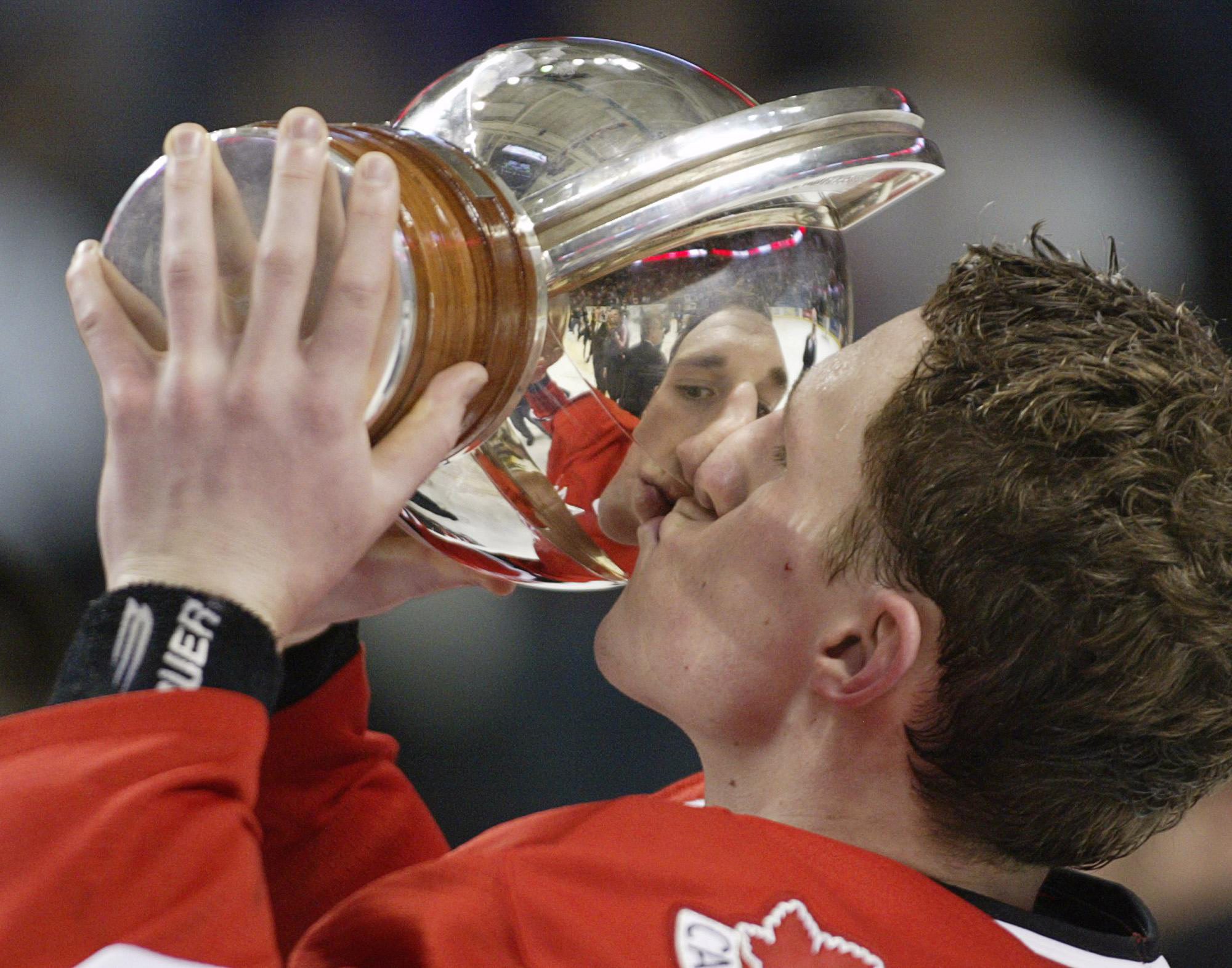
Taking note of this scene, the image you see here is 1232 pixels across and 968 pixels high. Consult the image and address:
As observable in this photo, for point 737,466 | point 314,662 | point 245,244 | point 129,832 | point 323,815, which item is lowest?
point 323,815

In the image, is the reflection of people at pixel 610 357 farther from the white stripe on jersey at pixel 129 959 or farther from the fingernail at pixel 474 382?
the white stripe on jersey at pixel 129 959

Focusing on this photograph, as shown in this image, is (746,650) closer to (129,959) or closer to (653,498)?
(653,498)

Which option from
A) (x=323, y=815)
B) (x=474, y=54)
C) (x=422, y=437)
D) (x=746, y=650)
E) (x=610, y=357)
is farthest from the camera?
(x=474, y=54)

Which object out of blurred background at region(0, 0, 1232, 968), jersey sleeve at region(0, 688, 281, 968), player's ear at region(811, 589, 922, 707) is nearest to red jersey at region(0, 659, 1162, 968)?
jersey sleeve at region(0, 688, 281, 968)

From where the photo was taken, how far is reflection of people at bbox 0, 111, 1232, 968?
0.68 m

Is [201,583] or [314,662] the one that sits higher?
[201,583]

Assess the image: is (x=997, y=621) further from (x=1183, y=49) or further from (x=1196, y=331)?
(x=1183, y=49)

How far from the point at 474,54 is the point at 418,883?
64.2 inches

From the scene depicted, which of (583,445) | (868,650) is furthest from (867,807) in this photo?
(583,445)

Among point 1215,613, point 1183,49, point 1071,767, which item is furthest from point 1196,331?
point 1183,49

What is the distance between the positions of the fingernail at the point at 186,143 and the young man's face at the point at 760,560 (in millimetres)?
425

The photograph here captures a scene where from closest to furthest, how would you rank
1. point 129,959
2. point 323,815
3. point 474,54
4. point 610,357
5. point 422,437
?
point 129,959 → point 422,437 → point 610,357 → point 323,815 → point 474,54

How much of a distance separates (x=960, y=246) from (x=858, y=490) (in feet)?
4.61

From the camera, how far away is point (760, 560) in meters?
0.97
